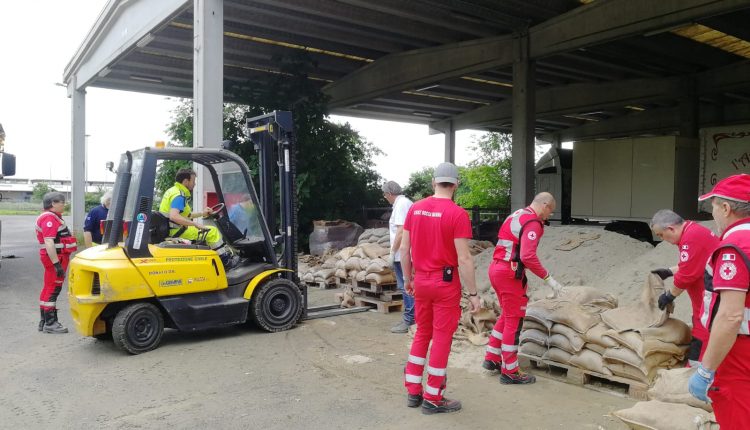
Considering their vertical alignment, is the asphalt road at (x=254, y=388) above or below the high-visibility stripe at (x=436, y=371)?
below

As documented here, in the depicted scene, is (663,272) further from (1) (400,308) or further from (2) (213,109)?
(2) (213,109)

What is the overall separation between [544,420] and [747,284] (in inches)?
95.7

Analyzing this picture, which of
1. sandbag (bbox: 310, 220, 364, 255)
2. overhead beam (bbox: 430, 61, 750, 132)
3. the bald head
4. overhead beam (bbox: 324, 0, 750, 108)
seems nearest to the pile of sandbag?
the bald head

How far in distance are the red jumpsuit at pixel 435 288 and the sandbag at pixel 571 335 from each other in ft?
4.62

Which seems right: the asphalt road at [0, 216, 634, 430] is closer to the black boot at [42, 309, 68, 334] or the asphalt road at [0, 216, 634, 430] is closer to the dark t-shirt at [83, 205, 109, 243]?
the black boot at [42, 309, 68, 334]

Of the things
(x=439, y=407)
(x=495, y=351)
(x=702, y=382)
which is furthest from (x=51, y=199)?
(x=702, y=382)

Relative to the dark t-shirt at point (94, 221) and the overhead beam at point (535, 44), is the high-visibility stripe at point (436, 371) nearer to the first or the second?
the dark t-shirt at point (94, 221)

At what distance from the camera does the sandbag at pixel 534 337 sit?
5.57m

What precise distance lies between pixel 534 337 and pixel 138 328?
14.0 ft

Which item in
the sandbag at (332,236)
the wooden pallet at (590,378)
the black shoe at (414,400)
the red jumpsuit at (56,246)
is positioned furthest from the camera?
the sandbag at (332,236)

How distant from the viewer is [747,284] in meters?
2.36

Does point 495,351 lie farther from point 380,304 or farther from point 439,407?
point 380,304

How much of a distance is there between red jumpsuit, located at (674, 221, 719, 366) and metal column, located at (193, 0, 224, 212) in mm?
7251

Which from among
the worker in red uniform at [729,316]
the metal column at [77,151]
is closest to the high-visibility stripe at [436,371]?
the worker in red uniform at [729,316]
